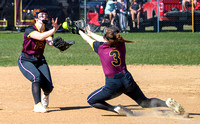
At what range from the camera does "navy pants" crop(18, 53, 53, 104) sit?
22.6 ft

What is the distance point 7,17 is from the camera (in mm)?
24016

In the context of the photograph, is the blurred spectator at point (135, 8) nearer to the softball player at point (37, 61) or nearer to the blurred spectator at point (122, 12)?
the blurred spectator at point (122, 12)

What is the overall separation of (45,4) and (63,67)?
1158 cm

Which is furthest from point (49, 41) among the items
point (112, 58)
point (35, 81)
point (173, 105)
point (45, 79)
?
point (173, 105)

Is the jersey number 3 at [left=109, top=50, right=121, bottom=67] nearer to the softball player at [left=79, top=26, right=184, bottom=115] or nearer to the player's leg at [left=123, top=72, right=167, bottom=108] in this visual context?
the softball player at [left=79, top=26, right=184, bottom=115]

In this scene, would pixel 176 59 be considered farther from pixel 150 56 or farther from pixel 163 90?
pixel 163 90

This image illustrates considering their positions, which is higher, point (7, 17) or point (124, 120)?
point (7, 17)

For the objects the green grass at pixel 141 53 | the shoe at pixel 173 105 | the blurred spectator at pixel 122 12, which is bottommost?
the shoe at pixel 173 105

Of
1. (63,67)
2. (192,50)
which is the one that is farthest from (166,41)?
(63,67)

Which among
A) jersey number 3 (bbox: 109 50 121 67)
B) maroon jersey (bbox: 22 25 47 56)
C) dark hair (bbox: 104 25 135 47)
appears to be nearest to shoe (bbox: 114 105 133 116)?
jersey number 3 (bbox: 109 50 121 67)

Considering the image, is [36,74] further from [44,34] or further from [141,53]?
[141,53]

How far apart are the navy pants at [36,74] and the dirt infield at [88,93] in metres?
0.39

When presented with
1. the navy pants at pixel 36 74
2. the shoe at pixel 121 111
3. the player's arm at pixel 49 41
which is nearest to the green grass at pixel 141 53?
the player's arm at pixel 49 41

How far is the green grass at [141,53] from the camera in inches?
540
